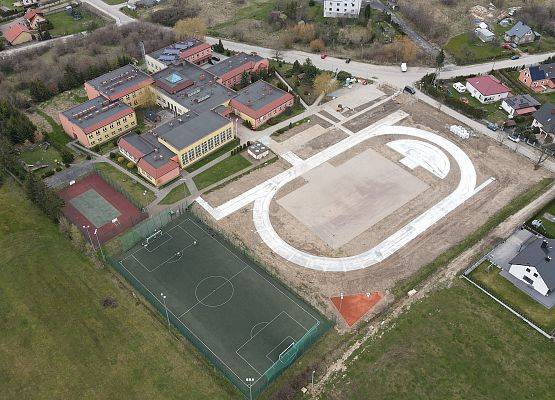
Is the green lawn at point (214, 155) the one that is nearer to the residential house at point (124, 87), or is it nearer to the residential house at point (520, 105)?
the residential house at point (124, 87)

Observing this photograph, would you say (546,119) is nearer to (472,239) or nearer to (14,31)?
(472,239)

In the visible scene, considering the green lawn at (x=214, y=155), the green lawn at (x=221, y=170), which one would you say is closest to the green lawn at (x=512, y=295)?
the green lawn at (x=221, y=170)

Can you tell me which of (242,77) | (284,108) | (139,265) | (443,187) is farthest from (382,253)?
(242,77)

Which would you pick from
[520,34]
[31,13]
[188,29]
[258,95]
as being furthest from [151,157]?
[520,34]

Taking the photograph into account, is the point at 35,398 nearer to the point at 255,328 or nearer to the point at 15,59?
the point at 255,328

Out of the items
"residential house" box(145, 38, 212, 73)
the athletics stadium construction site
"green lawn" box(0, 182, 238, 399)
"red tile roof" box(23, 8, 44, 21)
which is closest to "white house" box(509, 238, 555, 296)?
the athletics stadium construction site

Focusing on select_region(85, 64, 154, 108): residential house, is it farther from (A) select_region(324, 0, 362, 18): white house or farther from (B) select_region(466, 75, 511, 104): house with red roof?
(B) select_region(466, 75, 511, 104): house with red roof
